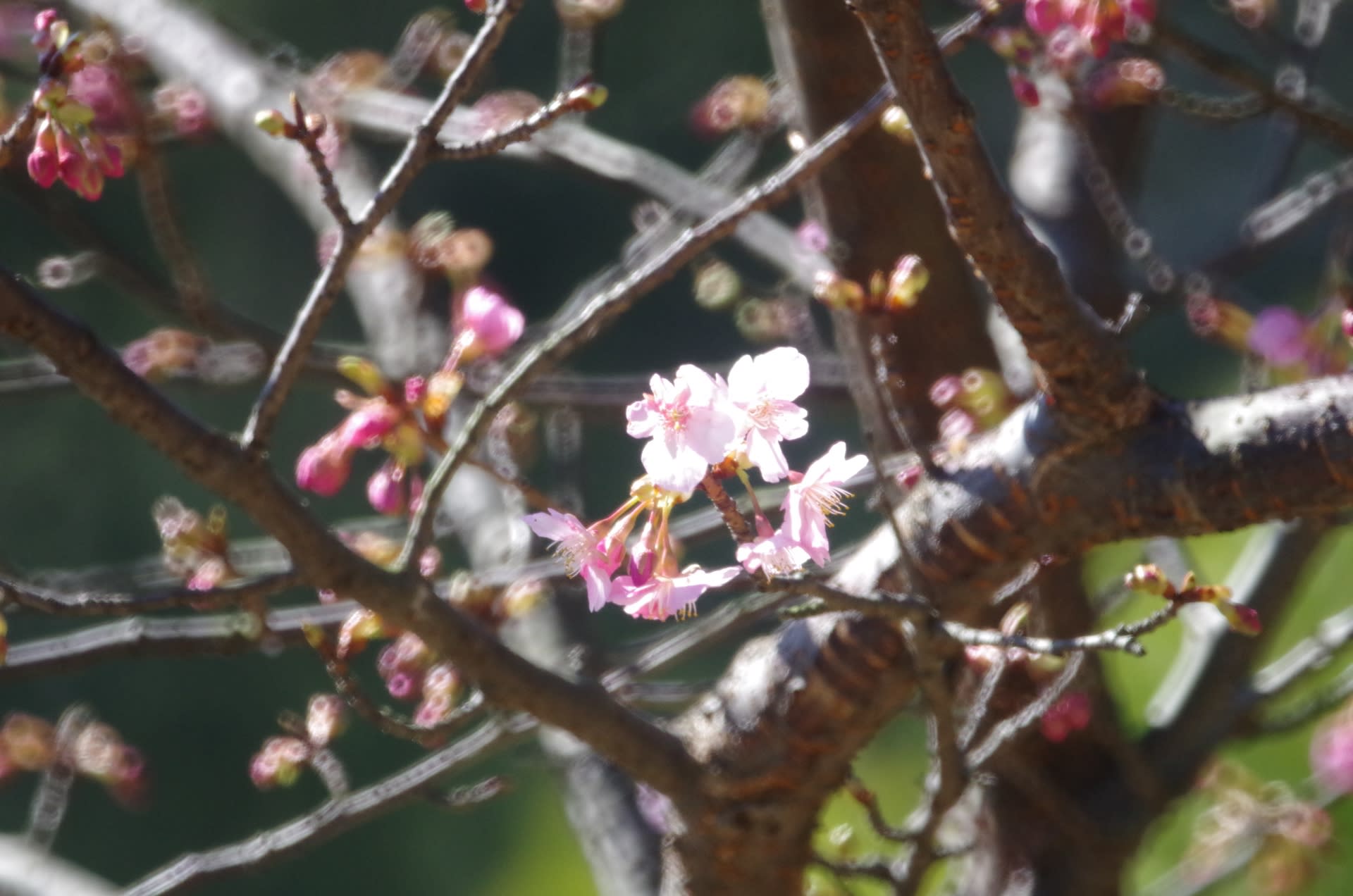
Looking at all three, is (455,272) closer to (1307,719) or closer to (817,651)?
(817,651)

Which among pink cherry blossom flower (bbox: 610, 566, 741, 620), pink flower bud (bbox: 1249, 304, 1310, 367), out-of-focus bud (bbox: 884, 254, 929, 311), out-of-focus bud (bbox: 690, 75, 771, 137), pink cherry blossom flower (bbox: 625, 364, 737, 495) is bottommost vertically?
pink cherry blossom flower (bbox: 610, 566, 741, 620)

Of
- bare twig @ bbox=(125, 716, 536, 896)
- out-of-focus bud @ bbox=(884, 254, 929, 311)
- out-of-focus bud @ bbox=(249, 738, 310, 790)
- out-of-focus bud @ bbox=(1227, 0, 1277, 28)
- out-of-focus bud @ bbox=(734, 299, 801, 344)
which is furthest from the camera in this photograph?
out-of-focus bud @ bbox=(734, 299, 801, 344)

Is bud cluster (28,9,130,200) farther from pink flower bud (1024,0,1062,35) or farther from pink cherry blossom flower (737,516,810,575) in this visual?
pink flower bud (1024,0,1062,35)

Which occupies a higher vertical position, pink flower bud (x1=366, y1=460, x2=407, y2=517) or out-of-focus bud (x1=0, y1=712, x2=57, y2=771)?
out-of-focus bud (x1=0, y1=712, x2=57, y2=771)

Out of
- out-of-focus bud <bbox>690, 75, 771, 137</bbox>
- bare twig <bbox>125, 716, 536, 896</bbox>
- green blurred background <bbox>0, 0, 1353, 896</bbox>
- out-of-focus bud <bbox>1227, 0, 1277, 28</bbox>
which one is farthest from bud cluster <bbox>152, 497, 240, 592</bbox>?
green blurred background <bbox>0, 0, 1353, 896</bbox>

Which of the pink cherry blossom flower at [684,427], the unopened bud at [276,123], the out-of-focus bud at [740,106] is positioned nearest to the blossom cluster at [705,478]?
the pink cherry blossom flower at [684,427]

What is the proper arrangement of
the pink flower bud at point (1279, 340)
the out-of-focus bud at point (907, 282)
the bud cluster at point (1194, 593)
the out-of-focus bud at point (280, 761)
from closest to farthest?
1. the bud cluster at point (1194, 593)
2. the out-of-focus bud at point (907, 282)
3. the out-of-focus bud at point (280, 761)
4. the pink flower bud at point (1279, 340)

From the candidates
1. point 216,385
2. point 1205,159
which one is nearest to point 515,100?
point 216,385

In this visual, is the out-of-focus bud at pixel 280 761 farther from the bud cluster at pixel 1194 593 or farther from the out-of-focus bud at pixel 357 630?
the bud cluster at pixel 1194 593
